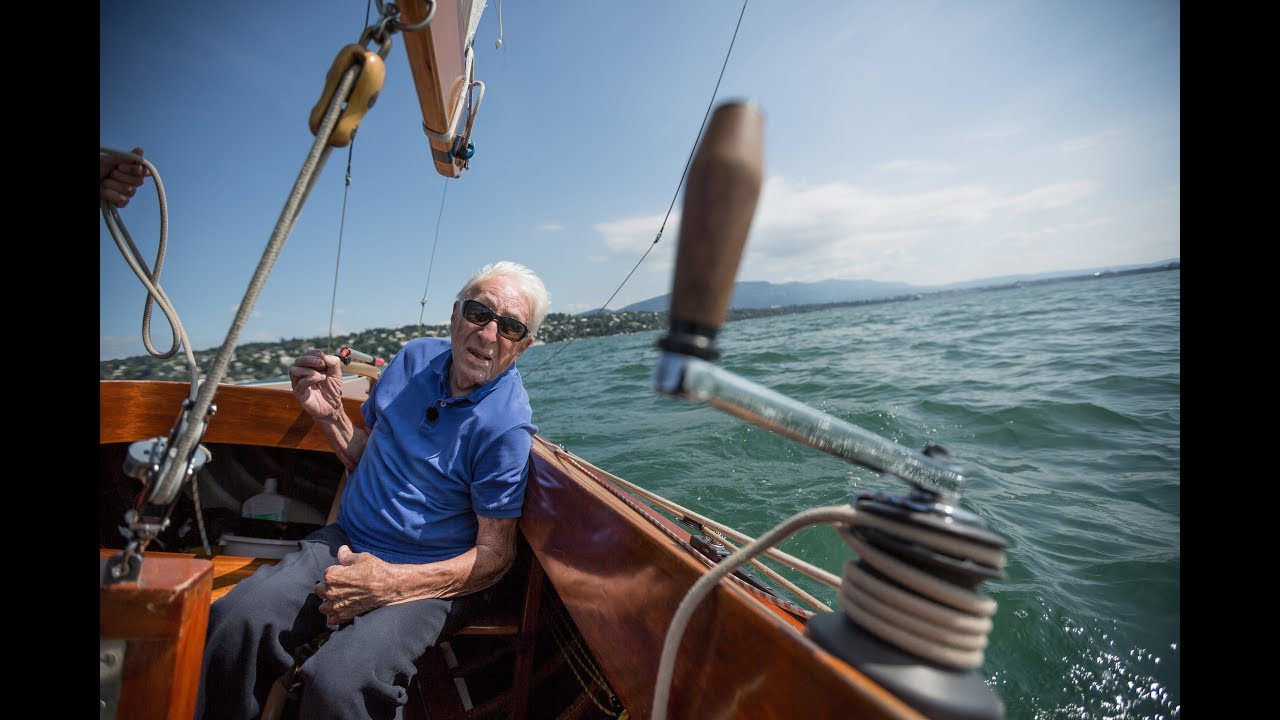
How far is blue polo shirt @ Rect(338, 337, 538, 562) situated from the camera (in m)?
1.62

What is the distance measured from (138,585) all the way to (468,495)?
99cm

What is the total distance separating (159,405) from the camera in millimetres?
2125

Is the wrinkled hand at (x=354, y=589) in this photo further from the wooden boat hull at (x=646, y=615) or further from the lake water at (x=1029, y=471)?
the lake water at (x=1029, y=471)

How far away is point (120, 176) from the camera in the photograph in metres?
1.02

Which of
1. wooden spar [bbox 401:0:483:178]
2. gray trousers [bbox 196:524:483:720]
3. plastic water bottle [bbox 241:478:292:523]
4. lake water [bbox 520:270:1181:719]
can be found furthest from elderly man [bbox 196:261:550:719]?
lake water [bbox 520:270:1181:719]

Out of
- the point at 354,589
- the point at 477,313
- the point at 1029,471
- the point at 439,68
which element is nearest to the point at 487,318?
the point at 477,313

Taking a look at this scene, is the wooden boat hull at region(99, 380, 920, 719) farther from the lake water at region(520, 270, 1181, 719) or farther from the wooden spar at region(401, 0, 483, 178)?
the wooden spar at region(401, 0, 483, 178)

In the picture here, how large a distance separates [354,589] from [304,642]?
0.28 metres

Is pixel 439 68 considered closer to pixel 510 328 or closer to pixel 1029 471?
pixel 510 328

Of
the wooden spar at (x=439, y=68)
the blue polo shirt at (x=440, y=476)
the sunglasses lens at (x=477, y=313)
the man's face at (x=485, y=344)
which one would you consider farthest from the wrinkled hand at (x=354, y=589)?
the wooden spar at (x=439, y=68)
